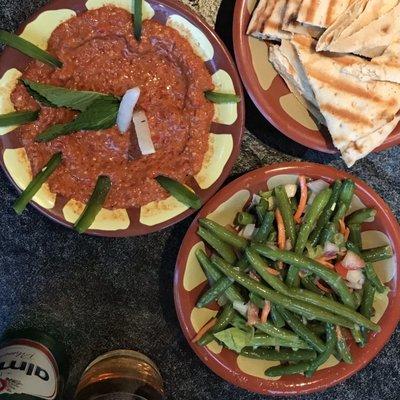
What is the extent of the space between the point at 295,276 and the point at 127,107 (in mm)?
870

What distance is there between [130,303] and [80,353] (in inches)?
12.6

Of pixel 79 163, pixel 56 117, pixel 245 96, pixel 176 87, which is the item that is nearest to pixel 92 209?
pixel 79 163

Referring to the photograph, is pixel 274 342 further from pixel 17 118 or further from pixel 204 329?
pixel 17 118

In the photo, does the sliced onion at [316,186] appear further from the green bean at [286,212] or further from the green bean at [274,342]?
the green bean at [274,342]

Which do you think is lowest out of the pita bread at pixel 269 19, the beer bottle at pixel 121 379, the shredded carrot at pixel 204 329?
the beer bottle at pixel 121 379

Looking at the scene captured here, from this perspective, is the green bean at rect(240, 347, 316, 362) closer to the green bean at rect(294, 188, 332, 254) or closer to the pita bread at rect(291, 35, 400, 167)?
the green bean at rect(294, 188, 332, 254)

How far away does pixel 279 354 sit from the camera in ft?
8.21

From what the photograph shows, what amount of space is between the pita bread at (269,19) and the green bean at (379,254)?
87 cm

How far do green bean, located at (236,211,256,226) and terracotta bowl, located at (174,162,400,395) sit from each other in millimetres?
42

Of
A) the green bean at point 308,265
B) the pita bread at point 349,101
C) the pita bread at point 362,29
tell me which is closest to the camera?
the pita bread at point 362,29

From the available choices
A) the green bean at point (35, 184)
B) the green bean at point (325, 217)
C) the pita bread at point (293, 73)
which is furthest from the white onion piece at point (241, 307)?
the green bean at point (35, 184)

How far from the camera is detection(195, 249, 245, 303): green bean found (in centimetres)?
246

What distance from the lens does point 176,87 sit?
2.33 m

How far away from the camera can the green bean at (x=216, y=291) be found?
8.01 ft
